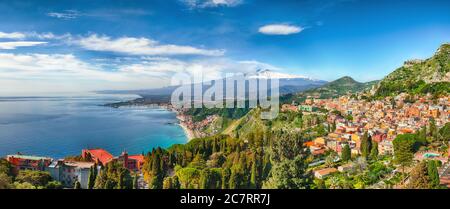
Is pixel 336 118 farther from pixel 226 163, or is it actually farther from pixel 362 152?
pixel 226 163

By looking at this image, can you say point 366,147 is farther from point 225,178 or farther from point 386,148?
point 225,178

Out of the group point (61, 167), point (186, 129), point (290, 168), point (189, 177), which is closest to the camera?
point (290, 168)

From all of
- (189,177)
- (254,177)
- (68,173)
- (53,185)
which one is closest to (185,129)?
(68,173)

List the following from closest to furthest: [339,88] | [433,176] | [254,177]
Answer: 1. [433,176]
2. [254,177]
3. [339,88]

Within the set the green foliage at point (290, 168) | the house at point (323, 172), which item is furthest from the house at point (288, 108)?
the green foliage at point (290, 168)

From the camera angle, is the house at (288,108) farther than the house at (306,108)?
No

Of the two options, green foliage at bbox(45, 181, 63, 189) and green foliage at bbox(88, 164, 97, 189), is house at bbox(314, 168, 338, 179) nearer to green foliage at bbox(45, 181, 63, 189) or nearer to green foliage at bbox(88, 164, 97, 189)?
green foliage at bbox(88, 164, 97, 189)

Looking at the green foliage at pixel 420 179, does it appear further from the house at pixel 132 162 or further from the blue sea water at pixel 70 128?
the blue sea water at pixel 70 128
